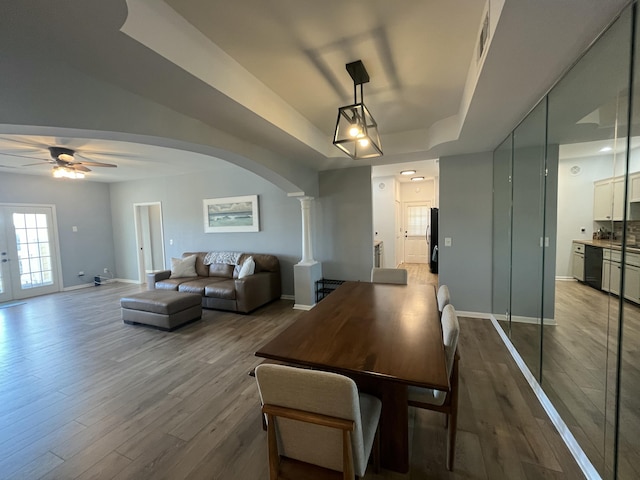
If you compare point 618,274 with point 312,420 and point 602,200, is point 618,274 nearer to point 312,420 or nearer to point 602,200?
point 602,200

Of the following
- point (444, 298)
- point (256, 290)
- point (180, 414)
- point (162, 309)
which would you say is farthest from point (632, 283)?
point (162, 309)

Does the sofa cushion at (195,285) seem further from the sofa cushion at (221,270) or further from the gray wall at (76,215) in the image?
the gray wall at (76,215)

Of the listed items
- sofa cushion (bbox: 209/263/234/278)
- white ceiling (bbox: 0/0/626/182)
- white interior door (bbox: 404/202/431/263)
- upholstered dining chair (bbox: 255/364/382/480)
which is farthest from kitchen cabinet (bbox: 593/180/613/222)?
white interior door (bbox: 404/202/431/263)

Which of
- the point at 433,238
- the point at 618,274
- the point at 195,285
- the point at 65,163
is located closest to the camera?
the point at 618,274

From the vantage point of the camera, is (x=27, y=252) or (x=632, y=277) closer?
(x=632, y=277)

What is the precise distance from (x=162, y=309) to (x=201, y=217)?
2838mm

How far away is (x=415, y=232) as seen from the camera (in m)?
8.81

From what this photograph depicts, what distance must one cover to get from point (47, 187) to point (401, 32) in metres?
7.92

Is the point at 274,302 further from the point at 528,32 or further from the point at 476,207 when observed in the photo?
the point at 528,32

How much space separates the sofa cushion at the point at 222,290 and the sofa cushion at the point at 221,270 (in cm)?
58

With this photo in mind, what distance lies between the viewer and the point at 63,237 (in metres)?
6.31

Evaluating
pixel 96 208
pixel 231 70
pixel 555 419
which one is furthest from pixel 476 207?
pixel 96 208

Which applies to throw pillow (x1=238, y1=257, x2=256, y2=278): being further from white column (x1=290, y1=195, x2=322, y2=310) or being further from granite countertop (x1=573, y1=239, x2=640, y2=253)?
granite countertop (x1=573, y1=239, x2=640, y2=253)

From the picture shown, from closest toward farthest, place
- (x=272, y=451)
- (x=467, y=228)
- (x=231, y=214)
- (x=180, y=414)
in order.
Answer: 1. (x=272, y=451)
2. (x=180, y=414)
3. (x=467, y=228)
4. (x=231, y=214)
